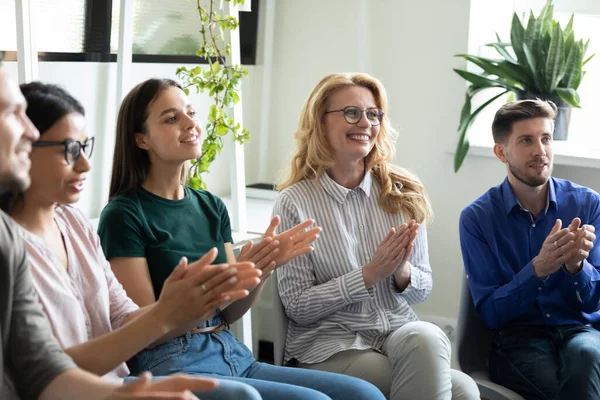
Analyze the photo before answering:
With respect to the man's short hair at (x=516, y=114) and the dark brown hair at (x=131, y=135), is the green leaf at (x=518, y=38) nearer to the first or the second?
the man's short hair at (x=516, y=114)

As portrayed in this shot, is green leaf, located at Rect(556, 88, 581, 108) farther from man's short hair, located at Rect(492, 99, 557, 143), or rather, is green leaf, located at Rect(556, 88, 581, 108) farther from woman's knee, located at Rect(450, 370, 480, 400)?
woman's knee, located at Rect(450, 370, 480, 400)

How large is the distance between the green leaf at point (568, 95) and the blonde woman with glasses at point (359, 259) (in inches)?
43.3

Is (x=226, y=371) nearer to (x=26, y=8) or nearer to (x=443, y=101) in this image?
(x=26, y=8)

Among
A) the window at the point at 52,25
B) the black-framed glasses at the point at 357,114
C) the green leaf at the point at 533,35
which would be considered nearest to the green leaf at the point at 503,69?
the green leaf at the point at 533,35

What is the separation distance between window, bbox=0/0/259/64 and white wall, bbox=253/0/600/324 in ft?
2.43

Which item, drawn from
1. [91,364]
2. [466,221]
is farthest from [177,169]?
[466,221]

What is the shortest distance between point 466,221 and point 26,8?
4.93ft

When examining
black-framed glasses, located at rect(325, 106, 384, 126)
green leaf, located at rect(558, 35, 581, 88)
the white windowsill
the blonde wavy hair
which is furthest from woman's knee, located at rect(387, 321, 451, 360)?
green leaf, located at rect(558, 35, 581, 88)

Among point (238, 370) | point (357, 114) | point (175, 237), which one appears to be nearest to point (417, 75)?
point (357, 114)

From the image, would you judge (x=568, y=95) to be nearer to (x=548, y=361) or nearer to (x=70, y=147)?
(x=548, y=361)

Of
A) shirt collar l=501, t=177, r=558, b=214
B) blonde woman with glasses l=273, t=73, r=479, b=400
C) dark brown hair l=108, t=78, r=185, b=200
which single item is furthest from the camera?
shirt collar l=501, t=177, r=558, b=214

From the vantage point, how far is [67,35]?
2754 millimetres

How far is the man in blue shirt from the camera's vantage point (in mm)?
2422

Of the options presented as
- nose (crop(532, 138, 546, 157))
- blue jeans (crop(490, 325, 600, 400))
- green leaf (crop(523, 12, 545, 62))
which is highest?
green leaf (crop(523, 12, 545, 62))
